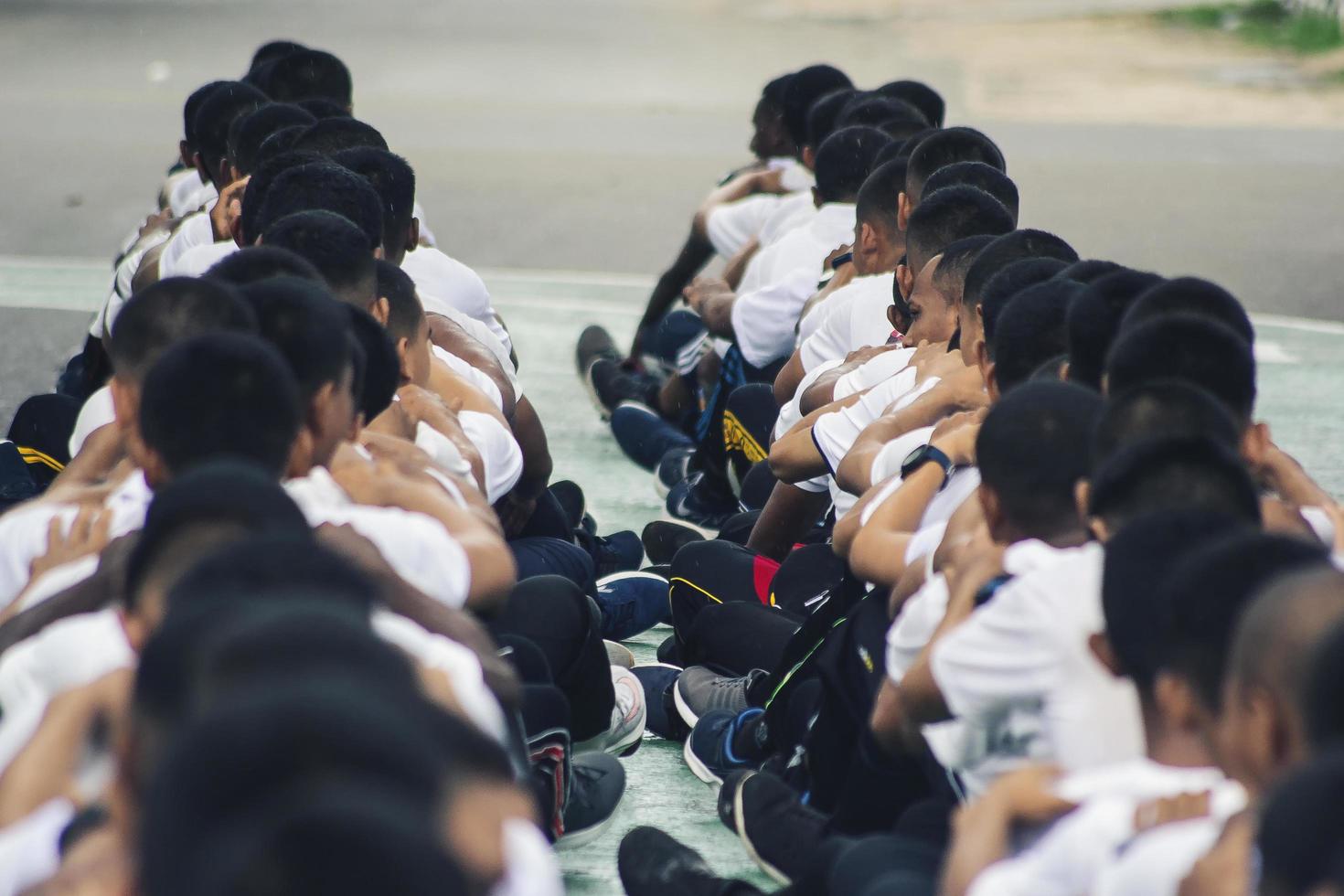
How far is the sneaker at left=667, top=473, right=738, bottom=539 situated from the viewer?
4.97 meters

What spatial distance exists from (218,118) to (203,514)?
3.87 m

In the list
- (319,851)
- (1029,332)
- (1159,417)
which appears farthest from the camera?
(1029,332)

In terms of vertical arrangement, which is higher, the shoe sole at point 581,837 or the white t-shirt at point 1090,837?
the white t-shirt at point 1090,837

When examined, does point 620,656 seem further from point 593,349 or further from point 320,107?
point 593,349

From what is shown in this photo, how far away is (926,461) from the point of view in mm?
2961

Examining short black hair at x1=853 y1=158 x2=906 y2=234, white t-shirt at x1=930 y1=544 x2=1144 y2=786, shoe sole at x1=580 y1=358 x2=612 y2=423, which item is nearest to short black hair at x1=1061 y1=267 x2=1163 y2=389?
white t-shirt at x1=930 y1=544 x2=1144 y2=786

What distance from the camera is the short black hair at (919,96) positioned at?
6.28 m

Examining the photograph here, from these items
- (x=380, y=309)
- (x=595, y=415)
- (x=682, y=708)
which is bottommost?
(x=595, y=415)

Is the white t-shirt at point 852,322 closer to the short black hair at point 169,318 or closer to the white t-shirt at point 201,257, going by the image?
the white t-shirt at point 201,257

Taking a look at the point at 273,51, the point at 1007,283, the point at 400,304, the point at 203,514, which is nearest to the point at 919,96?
the point at 273,51

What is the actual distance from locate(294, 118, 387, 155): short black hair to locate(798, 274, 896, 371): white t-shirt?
3.87 ft

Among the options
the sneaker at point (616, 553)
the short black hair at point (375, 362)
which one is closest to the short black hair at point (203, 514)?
the short black hair at point (375, 362)

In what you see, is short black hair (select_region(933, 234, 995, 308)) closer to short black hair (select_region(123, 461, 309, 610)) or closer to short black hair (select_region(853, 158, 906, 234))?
short black hair (select_region(853, 158, 906, 234))

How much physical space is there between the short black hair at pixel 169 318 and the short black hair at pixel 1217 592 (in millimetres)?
1320
